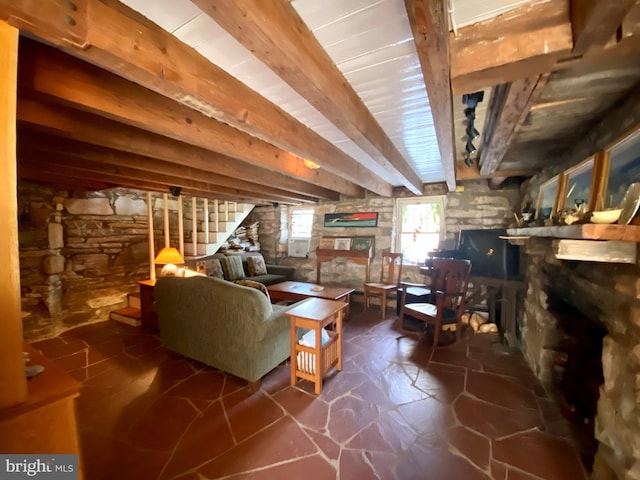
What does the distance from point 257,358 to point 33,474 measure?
1.39 meters

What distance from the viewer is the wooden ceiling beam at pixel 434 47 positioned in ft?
2.54

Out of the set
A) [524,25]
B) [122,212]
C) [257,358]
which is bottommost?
[257,358]

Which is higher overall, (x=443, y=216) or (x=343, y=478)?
(x=443, y=216)

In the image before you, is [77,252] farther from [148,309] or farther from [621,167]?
[621,167]

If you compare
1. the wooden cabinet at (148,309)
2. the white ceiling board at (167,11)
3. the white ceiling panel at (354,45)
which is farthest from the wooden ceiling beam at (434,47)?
the wooden cabinet at (148,309)

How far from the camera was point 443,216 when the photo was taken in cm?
426

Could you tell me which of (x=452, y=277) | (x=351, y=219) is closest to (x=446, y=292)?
(x=452, y=277)

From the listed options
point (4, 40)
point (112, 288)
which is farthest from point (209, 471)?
point (112, 288)

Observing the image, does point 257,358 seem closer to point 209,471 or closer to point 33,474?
point 209,471

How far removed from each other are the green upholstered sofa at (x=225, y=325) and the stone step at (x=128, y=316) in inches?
55.7

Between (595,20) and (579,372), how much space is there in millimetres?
2254

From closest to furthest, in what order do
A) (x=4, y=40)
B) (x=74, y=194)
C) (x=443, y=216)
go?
1. (x=4, y=40)
2. (x=74, y=194)
3. (x=443, y=216)

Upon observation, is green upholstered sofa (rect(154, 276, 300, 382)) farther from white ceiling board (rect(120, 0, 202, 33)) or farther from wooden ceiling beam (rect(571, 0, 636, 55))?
wooden ceiling beam (rect(571, 0, 636, 55))

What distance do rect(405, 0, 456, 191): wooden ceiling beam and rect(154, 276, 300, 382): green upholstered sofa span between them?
1.79m
